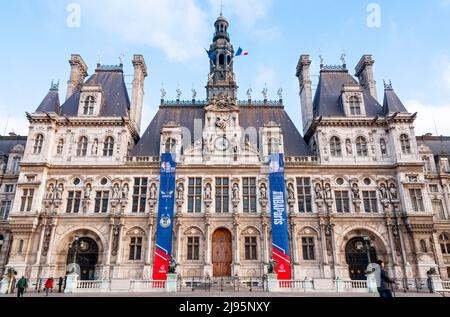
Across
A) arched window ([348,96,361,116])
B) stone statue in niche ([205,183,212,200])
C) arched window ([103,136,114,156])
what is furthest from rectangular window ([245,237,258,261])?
arched window ([348,96,361,116])

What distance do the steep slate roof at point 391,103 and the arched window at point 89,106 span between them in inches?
1336

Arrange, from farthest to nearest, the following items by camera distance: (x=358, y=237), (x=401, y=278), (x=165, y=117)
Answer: (x=165, y=117), (x=358, y=237), (x=401, y=278)

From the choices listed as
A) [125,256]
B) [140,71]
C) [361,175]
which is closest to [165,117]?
[140,71]

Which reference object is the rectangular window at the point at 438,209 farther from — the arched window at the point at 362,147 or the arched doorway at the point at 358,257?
the arched doorway at the point at 358,257

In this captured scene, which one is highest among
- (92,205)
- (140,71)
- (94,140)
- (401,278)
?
(140,71)

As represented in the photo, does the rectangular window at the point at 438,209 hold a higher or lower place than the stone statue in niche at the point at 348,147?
lower

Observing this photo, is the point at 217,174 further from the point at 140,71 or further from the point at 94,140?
the point at 140,71

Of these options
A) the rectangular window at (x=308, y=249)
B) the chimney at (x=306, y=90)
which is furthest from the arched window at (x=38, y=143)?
the chimney at (x=306, y=90)

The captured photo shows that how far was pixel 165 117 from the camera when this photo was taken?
41.1m

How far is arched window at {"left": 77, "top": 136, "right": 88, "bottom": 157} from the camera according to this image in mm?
35531

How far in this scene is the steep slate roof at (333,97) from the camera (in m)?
38.2

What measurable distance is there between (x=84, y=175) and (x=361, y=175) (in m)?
29.7

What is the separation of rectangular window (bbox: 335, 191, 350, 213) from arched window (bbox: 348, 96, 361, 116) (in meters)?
9.81

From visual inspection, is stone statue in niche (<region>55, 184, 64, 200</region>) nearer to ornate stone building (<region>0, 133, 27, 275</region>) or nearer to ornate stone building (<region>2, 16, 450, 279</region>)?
ornate stone building (<region>2, 16, 450, 279</region>)
